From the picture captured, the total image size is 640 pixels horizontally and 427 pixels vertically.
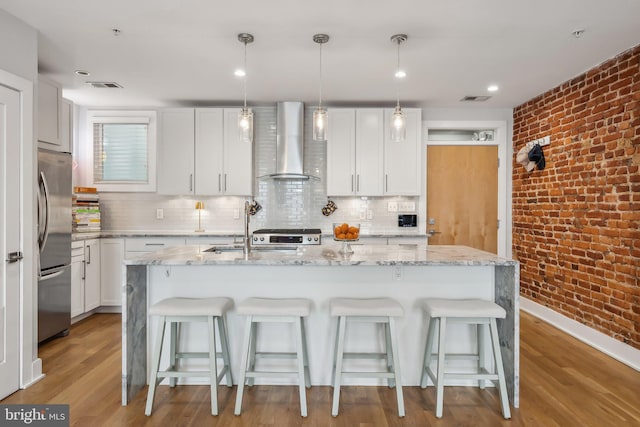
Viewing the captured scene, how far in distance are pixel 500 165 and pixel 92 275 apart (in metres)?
5.14

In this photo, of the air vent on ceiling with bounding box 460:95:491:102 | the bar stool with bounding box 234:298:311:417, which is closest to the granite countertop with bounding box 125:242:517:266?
the bar stool with bounding box 234:298:311:417

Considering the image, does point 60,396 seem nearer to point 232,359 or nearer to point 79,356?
point 79,356

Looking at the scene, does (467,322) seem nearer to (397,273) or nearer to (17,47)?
(397,273)

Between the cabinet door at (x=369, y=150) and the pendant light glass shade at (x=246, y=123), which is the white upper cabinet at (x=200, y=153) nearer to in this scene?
the cabinet door at (x=369, y=150)

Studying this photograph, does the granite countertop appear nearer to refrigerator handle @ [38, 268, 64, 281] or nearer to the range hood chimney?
refrigerator handle @ [38, 268, 64, 281]

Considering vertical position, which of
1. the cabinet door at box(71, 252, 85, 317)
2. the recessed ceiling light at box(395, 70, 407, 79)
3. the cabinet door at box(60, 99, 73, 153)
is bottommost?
the cabinet door at box(71, 252, 85, 317)

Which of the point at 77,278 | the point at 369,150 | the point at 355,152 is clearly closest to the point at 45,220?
the point at 77,278

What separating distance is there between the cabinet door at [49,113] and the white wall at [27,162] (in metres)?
0.72

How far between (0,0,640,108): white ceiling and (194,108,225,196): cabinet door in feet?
1.02

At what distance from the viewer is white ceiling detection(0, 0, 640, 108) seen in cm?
254

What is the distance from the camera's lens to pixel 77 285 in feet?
13.4

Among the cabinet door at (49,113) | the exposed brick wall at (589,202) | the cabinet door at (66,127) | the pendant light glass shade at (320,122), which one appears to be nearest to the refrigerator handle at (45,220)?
the cabinet door at (49,113)

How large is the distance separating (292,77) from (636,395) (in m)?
3.75

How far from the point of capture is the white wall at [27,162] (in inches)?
104
